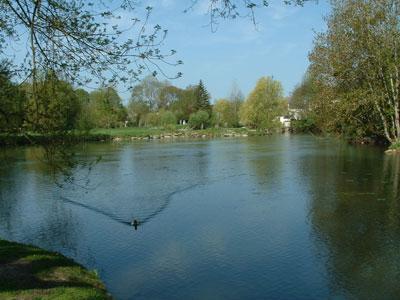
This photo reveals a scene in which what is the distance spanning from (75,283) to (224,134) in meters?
81.6

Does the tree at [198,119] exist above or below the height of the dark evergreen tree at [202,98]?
below

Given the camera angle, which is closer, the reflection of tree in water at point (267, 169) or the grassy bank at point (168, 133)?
the reflection of tree in water at point (267, 169)

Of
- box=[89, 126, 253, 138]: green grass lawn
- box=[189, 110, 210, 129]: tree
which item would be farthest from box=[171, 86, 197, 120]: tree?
box=[89, 126, 253, 138]: green grass lawn

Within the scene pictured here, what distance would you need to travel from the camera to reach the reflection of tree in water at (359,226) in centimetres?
1123

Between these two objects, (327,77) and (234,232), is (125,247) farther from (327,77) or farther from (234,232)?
(327,77)

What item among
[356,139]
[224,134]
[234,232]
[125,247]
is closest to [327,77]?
[356,139]

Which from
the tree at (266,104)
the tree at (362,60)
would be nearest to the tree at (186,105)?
the tree at (266,104)

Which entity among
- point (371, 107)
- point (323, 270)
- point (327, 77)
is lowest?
point (323, 270)

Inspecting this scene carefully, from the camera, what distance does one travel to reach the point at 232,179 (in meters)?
28.0

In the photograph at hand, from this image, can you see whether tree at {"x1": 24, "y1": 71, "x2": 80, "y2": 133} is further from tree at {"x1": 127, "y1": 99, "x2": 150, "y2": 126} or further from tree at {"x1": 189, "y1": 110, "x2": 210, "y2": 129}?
tree at {"x1": 127, "y1": 99, "x2": 150, "y2": 126}

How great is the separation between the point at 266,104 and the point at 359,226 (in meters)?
83.0

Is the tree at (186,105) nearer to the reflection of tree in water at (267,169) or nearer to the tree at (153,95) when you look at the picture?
the tree at (153,95)

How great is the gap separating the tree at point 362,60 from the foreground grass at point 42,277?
32826 millimetres

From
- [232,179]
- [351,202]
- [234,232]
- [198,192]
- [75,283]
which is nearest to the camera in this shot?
[75,283]
